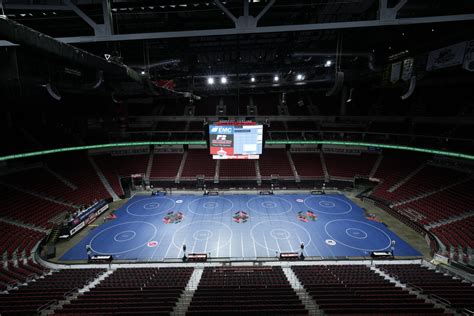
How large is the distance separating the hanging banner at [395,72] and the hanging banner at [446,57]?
4904mm

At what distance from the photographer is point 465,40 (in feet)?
42.8

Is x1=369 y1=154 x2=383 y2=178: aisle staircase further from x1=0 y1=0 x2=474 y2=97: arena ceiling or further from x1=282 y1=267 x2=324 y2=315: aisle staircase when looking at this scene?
x1=282 y1=267 x2=324 y2=315: aisle staircase

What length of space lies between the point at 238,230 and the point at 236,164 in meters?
14.5

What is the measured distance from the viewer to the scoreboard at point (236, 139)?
2105 cm

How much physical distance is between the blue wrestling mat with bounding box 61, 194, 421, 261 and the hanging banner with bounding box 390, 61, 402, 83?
38.6ft

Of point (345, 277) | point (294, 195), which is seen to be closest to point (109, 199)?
point (294, 195)

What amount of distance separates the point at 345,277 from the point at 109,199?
24.3 meters

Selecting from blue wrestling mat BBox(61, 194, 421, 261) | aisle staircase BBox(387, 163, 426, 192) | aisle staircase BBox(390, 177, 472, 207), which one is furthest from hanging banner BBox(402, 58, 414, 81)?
aisle staircase BBox(387, 163, 426, 192)

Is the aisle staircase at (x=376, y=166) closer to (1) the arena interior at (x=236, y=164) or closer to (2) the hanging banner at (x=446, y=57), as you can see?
(1) the arena interior at (x=236, y=164)

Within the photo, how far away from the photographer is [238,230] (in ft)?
63.9

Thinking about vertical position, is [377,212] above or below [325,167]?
below

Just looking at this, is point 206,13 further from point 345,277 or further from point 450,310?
point 450,310

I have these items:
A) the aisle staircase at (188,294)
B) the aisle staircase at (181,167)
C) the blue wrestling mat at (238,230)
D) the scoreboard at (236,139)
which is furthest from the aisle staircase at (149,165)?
the aisle staircase at (188,294)

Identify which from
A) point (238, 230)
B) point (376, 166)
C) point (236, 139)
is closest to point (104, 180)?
point (236, 139)
